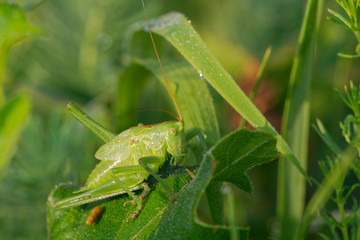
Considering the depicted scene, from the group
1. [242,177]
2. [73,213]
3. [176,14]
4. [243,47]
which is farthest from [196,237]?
[243,47]

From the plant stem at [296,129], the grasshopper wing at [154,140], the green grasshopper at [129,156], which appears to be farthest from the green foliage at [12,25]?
the plant stem at [296,129]

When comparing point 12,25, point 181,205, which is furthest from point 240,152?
point 12,25

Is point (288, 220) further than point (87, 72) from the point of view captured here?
No

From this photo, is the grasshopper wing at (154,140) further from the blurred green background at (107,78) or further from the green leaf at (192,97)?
the blurred green background at (107,78)

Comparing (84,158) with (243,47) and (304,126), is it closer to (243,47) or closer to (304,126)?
(304,126)

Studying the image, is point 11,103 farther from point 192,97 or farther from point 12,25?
point 192,97
